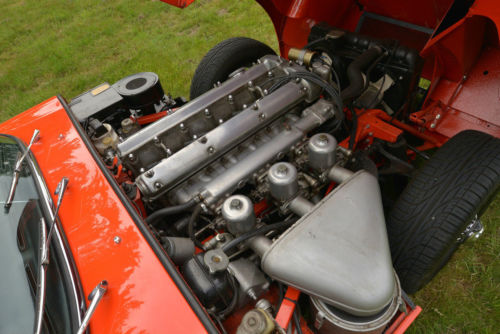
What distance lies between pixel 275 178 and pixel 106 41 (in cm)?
454

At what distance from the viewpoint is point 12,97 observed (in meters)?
4.43

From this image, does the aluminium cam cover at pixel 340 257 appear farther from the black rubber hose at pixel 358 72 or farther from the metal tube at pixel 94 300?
the black rubber hose at pixel 358 72

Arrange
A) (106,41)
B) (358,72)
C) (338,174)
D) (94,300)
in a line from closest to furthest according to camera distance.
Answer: (94,300), (338,174), (358,72), (106,41)

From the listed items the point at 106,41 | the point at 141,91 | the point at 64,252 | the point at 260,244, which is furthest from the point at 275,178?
the point at 106,41

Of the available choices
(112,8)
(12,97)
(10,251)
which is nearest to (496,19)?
(10,251)

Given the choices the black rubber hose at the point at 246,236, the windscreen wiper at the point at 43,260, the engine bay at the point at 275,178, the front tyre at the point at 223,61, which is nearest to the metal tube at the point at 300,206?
the engine bay at the point at 275,178

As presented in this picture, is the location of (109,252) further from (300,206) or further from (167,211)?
(300,206)

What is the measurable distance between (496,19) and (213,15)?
3.87 meters

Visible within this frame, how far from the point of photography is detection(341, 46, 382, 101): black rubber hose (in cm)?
187

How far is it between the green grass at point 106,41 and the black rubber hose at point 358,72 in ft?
6.79

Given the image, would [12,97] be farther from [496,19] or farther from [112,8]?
[496,19]

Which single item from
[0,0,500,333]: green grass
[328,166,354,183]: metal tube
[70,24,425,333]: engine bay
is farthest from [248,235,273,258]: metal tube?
[0,0,500,333]: green grass

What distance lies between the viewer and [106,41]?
194 inches

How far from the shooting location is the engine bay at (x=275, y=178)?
1.20 meters
